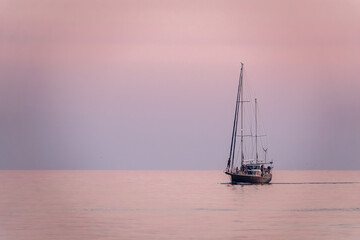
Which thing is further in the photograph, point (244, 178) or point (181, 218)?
point (244, 178)

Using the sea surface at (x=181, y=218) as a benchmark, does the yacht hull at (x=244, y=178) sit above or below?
above

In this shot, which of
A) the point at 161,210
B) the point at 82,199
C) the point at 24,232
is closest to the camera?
the point at 24,232

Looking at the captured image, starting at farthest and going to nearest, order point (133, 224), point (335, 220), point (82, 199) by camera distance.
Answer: point (82, 199) < point (335, 220) < point (133, 224)

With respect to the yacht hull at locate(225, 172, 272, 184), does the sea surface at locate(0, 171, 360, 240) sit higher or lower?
lower

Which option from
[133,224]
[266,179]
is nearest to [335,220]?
[133,224]

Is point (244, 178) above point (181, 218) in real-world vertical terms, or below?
above

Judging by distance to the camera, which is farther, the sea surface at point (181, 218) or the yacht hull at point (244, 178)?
the yacht hull at point (244, 178)

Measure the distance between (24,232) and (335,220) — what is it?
15.9 meters

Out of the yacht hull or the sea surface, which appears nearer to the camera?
the sea surface

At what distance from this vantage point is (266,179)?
85938mm

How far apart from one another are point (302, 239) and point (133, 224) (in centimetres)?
915

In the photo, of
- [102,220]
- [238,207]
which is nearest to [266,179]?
[238,207]

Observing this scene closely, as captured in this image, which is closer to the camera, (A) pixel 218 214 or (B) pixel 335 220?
(B) pixel 335 220

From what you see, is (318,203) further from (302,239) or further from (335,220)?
(302,239)
